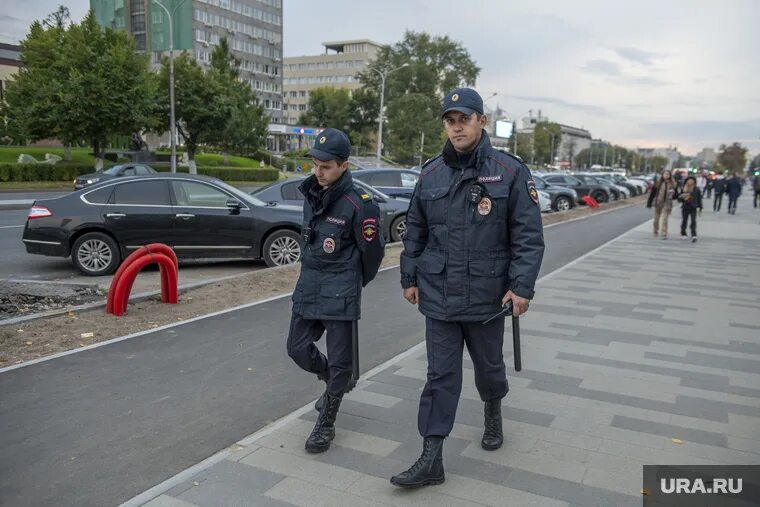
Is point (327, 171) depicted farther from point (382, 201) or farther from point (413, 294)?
point (382, 201)

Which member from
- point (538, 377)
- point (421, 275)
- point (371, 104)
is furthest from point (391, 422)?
point (371, 104)

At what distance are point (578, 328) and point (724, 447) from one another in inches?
111

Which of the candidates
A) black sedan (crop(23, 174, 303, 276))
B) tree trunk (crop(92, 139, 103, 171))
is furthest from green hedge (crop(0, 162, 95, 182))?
black sedan (crop(23, 174, 303, 276))

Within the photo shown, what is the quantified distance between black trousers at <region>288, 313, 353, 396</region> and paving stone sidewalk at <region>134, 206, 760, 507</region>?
0.40 m

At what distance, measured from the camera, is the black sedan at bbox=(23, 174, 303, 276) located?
951 cm

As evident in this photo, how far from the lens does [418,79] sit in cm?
7606

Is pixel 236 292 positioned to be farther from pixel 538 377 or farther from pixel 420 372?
pixel 538 377

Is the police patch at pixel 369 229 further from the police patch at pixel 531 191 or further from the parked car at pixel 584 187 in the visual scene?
the parked car at pixel 584 187

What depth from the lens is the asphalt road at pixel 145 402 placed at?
11.4 ft

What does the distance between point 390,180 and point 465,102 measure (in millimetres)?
12372

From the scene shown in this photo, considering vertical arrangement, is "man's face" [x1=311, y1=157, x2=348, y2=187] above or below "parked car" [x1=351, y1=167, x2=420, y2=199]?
above

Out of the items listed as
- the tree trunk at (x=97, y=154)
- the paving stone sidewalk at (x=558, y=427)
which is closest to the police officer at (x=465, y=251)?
the paving stone sidewalk at (x=558, y=427)

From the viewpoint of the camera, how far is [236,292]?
322 inches

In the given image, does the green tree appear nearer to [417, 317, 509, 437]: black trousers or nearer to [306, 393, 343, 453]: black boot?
[306, 393, 343, 453]: black boot
